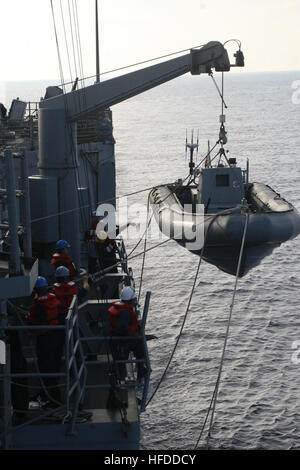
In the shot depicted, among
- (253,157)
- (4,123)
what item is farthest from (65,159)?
(253,157)

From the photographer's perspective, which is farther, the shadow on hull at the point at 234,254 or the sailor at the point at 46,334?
the shadow on hull at the point at 234,254

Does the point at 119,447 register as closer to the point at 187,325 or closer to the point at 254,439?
the point at 254,439

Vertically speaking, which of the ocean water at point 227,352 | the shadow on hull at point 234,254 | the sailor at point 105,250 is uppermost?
the sailor at point 105,250

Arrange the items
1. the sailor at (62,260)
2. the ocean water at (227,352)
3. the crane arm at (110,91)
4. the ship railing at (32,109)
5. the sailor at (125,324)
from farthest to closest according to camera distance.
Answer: the ship railing at (32,109), the ocean water at (227,352), the crane arm at (110,91), the sailor at (62,260), the sailor at (125,324)

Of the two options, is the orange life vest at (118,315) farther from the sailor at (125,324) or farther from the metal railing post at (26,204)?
the metal railing post at (26,204)

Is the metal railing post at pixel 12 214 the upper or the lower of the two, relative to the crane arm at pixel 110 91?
lower

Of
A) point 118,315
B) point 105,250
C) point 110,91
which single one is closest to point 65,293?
point 118,315

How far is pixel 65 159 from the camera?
49.0 feet

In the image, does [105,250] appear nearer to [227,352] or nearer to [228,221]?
[228,221]

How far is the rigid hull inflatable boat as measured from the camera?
69.9 ft

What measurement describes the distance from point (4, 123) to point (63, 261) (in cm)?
1595

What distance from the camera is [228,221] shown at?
2130cm

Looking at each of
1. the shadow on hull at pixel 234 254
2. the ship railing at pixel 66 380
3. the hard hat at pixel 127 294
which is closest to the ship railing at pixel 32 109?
the shadow on hull at pixel 234 254

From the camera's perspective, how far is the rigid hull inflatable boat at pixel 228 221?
2131cm
